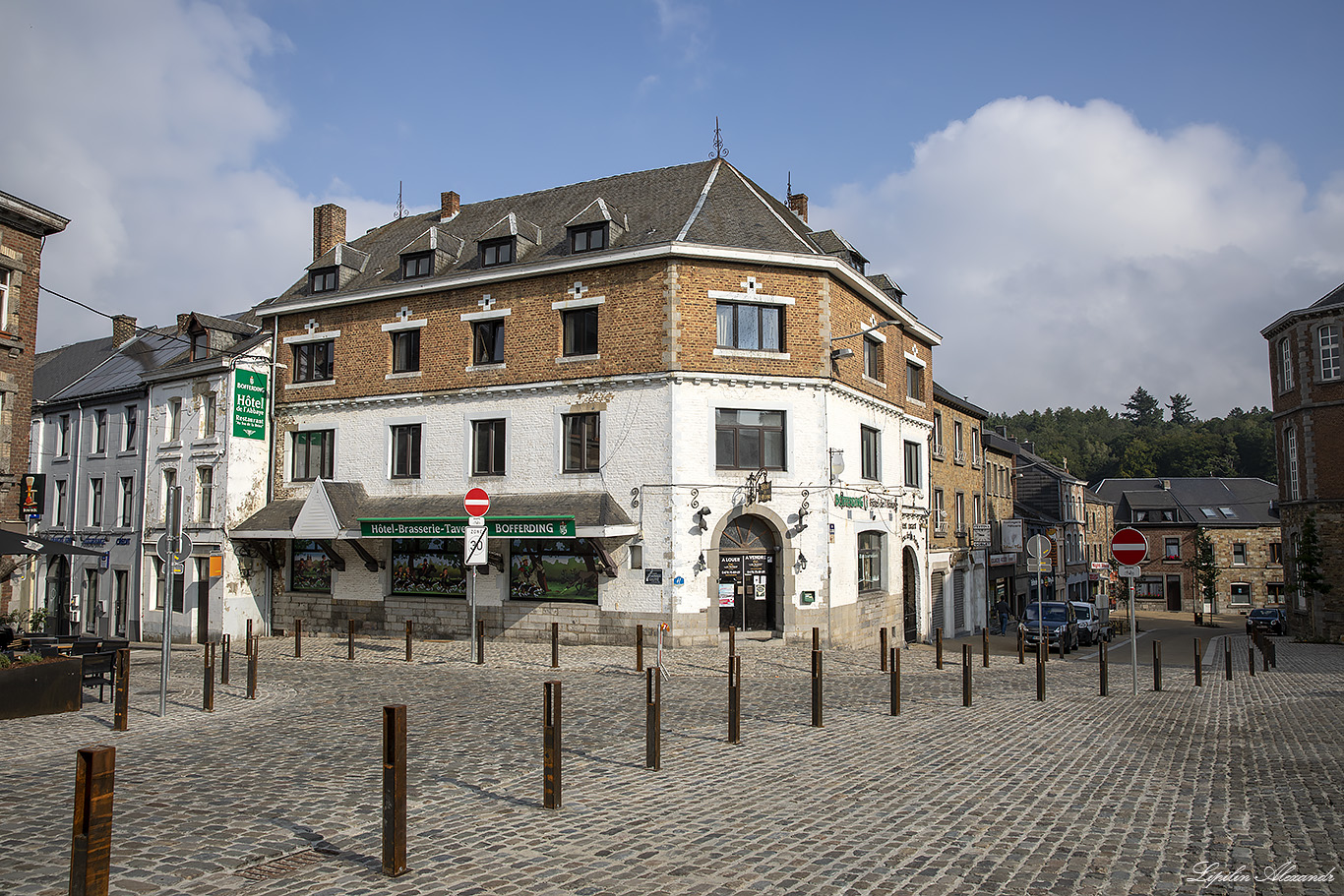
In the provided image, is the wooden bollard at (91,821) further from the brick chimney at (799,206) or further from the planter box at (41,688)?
the brick chimney at (799,206)

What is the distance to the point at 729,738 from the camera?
10102mm

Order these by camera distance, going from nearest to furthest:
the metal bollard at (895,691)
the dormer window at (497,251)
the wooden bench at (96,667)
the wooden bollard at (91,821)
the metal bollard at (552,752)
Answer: the wooden bollard at (91,821) → the metal bollard at (552,752) → the metal bollard at (895,691) → the wooden bench at (96,667) → the dormer window at (497,251)

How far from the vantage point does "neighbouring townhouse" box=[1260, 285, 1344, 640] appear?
30203mm

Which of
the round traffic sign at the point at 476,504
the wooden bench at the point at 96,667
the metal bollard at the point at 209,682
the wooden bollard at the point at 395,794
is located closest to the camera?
the wooden bollard at the point at 395,794

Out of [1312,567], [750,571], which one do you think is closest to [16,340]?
[750,571]

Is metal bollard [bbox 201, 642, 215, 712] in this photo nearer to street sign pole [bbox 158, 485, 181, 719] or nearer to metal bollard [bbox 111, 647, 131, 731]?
street sign pole [bbox 158, 485, 181, 719]

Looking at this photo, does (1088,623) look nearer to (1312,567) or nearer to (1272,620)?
(1312,567)

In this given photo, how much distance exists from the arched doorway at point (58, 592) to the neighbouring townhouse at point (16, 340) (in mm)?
13598

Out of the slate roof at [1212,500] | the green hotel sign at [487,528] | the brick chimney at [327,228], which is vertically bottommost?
the green hotel sign at [487,528]

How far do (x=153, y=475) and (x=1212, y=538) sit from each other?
2595 inches

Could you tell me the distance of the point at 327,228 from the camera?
29.5 m

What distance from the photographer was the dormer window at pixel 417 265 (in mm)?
24844

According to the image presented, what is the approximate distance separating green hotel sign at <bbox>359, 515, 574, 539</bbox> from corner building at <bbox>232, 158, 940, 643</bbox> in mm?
58

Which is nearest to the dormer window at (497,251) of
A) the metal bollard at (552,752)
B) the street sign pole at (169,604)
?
the street sign pole at (169,604)
